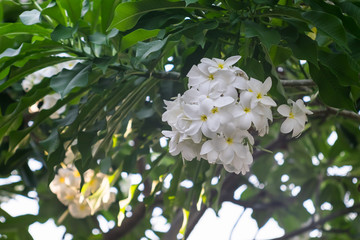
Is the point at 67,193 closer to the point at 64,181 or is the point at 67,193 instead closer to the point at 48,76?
the point at 64,181

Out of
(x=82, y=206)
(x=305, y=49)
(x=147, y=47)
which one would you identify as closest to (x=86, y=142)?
(x=147, y=47)

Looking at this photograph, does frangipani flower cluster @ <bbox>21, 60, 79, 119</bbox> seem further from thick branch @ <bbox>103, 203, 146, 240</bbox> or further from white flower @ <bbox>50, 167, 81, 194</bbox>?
thick branch @ <bbox>103, 203, 146, 240</bbox>

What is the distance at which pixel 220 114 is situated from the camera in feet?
2.64

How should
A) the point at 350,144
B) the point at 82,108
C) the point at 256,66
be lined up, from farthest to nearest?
the point at 350,144 < the point at 82,108 < the point at 256,66

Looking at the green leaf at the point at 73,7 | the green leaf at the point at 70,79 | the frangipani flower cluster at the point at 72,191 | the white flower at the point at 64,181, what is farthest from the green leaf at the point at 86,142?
the white flower at the point at 64,181

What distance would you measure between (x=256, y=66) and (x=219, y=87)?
142mm

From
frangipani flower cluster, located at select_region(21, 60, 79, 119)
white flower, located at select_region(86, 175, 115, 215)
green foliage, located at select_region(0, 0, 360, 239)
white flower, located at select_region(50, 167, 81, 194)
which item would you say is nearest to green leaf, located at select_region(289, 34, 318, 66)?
green foliage, located at select_region(0, 0, 360, 239)

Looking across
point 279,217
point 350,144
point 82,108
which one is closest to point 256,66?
point 82,108

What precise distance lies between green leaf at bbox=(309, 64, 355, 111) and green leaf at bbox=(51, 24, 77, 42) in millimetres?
507

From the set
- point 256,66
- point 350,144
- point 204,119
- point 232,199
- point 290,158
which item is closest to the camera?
point 204,119

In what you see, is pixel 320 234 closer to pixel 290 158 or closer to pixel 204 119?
pixel 290 158

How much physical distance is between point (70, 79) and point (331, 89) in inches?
21.8

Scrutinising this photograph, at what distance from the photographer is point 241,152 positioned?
829 millimetres

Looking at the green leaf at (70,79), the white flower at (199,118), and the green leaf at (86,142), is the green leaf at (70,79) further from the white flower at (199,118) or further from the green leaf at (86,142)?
the white flower at (199,118)
